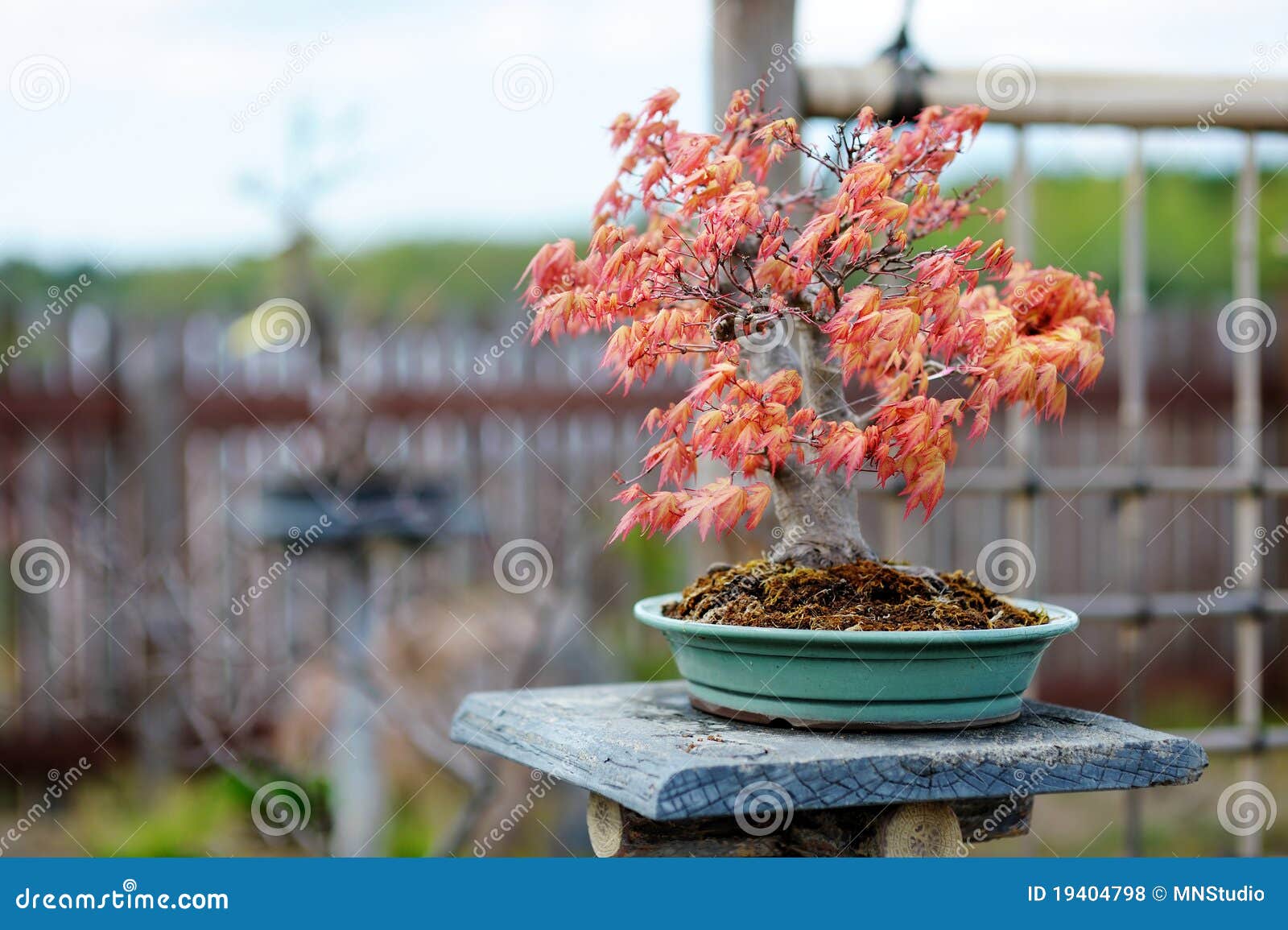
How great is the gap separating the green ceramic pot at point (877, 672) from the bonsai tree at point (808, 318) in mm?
134

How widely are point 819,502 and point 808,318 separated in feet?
0.79

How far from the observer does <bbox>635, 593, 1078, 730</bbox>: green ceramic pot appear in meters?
1.15

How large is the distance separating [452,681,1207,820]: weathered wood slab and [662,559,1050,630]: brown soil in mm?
115

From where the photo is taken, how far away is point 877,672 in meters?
1.16

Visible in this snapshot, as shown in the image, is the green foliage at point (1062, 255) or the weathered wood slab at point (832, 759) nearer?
the weathered wood slab at point (832, 759)

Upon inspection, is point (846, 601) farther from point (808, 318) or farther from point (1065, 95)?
point (1065, 95)

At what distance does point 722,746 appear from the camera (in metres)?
1.12

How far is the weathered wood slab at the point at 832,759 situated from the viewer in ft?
3.38

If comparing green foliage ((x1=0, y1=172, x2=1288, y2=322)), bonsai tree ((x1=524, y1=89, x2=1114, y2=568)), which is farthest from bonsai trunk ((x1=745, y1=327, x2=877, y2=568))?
green foliage ((x1=0, y1=172, x2=1288, y2=322))

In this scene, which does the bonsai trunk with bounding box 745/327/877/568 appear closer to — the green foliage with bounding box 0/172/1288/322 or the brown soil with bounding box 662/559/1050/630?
the brown soil with bounding box 662/559/1050/630

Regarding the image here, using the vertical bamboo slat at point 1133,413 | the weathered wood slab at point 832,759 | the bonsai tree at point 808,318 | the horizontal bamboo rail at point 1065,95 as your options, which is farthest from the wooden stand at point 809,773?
the horizontal bamboo rail at point 1065,95

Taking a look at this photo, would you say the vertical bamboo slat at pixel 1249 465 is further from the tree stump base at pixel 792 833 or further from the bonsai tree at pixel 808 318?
the tree stump base at pixel 792 833

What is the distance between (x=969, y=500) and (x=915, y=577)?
316 centimetres

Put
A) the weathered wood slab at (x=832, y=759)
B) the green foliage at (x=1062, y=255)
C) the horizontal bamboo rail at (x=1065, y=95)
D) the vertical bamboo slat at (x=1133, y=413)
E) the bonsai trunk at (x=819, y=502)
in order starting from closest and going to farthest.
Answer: the weathered wood slab at (x=832, y=759) → the bonsai trunk at (x=819, y=502) → the horizontal bamboo rail at (x=1065, y=95) → the vertical bamboo slat at (x=1133, y=413) → the green foliage at (x=1062, y=255)
